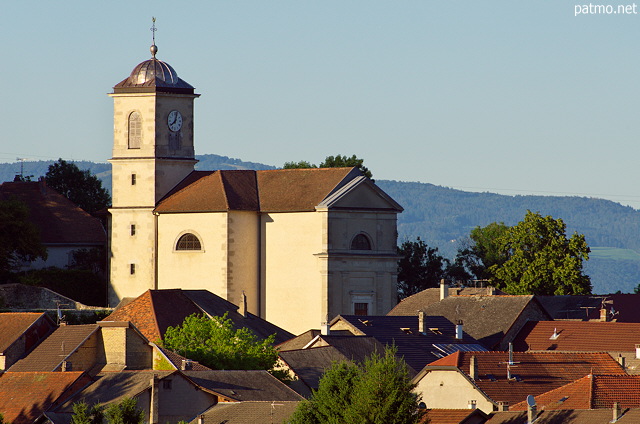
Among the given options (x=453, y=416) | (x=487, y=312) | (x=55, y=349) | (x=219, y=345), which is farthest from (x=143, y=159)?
(x=453, y=416)

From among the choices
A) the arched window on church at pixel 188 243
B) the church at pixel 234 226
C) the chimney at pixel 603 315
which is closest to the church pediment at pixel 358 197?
the church at pixel 234 226

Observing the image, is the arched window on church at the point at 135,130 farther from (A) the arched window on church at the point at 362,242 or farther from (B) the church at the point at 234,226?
(A) the arched window on church at the point at 362,242

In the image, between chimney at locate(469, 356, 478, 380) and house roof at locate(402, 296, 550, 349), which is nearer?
chimney at locate(469, 356, 478, 380)

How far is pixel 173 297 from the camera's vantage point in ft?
240

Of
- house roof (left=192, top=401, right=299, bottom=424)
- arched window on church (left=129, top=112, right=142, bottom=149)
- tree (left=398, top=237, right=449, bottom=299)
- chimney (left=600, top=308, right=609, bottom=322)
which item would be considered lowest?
house roof (left=192, top=401, right=299, bottom=424)

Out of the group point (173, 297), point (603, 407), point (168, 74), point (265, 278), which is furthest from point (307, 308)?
point (603, 407)

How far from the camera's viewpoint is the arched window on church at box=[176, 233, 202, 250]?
8088cm

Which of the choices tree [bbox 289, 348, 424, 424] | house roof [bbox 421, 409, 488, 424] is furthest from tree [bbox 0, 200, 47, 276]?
house roof [bbox 421, 409, 488, 424]

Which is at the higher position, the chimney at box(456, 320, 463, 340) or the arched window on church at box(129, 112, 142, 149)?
the arched window on church at box(129, 112, 142, 149)

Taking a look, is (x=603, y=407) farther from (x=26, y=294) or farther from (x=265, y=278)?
(x=26, y=294)

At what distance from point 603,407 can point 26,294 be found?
1456 inches

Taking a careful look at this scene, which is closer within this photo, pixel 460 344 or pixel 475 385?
pixel 475 385

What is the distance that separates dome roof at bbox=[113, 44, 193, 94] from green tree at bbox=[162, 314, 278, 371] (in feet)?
54.0

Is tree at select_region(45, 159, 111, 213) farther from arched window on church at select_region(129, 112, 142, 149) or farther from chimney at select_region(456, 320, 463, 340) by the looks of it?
chimney at select_region(456, 320, 463, 340)
